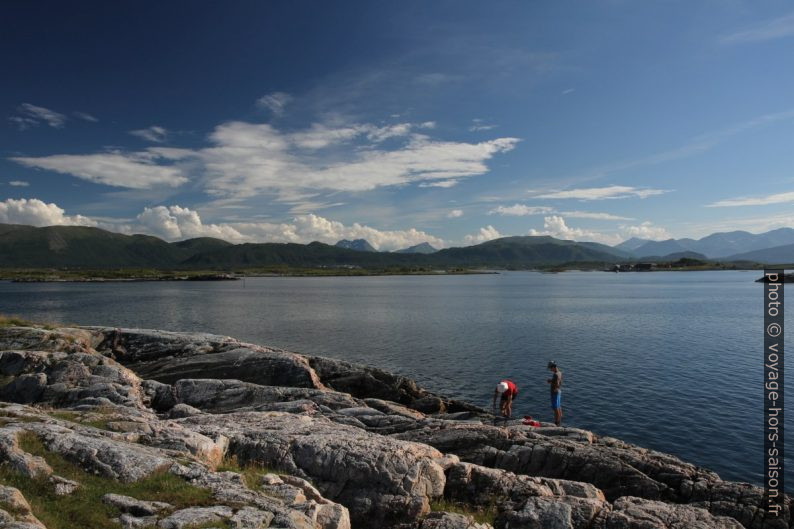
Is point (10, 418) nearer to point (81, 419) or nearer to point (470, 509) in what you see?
point (81, 419)

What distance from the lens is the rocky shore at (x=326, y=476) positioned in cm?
1403

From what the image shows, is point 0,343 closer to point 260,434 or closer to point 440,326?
point 260,434

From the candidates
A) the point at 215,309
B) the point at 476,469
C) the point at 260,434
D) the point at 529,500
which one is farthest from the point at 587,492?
the point at 215,309

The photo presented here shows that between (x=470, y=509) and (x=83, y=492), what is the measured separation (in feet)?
45.1

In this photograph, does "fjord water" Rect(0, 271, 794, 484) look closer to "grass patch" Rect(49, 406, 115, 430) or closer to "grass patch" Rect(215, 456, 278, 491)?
"grass patch" Rect(215, 456, 278, 491)

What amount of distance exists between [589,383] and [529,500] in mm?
34142

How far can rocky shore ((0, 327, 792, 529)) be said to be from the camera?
14.0 metres

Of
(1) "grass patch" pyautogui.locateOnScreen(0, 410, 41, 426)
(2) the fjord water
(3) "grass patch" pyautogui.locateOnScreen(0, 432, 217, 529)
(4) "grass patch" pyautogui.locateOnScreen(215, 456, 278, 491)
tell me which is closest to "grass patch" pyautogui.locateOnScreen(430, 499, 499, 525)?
(4) "grass patch" pyautogui.locateOnScreen(215, 456, 278, 491)

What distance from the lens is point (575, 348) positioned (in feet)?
217

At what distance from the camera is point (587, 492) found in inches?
758

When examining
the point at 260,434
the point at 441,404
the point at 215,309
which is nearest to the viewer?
the point at 260,434

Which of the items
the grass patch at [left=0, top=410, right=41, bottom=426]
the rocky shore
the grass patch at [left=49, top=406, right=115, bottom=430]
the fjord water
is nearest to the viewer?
the rocky shore

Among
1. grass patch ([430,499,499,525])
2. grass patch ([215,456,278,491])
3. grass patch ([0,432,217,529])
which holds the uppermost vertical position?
grass patch ([0,432,217,529])

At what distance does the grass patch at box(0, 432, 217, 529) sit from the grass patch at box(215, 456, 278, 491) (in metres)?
1.82
